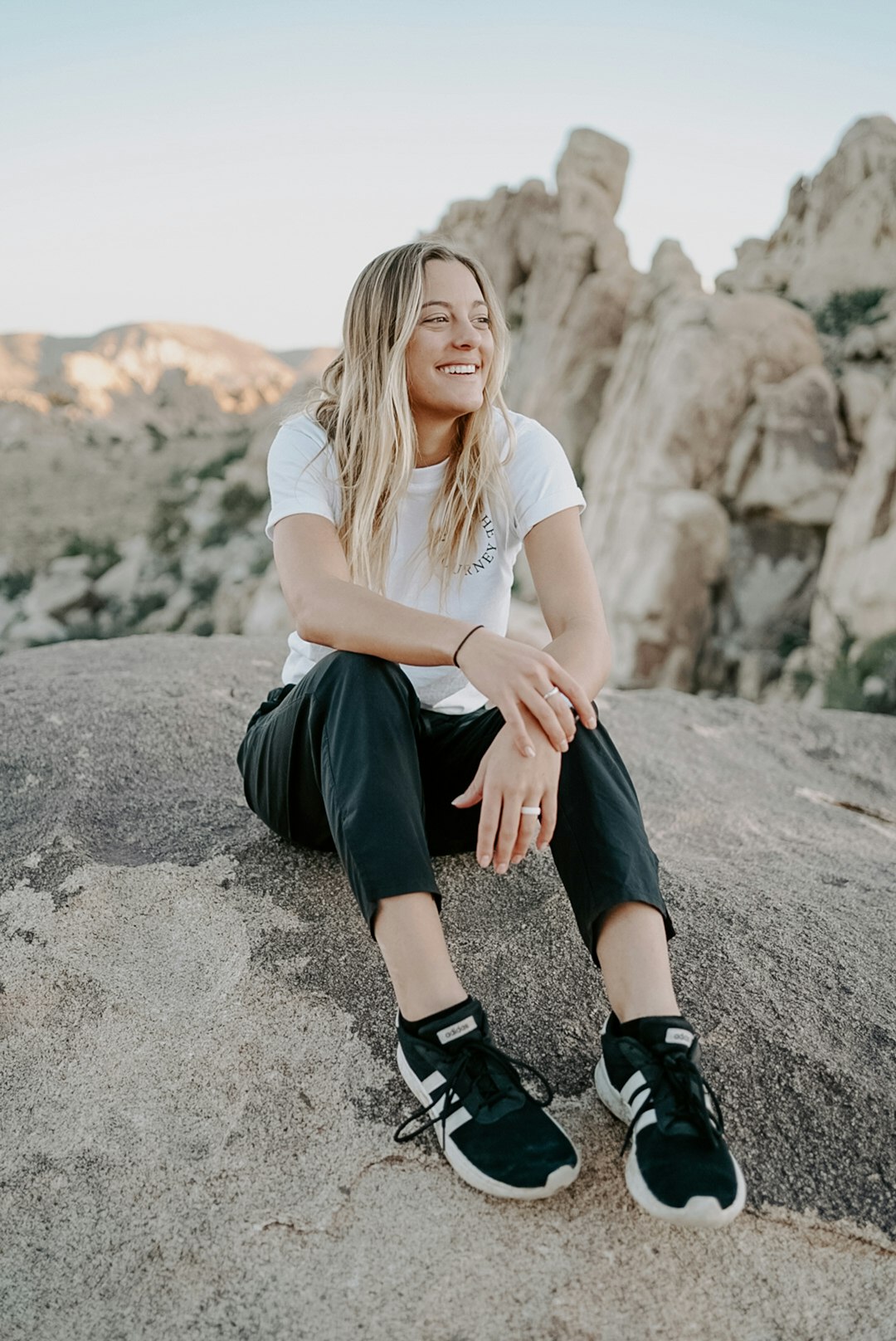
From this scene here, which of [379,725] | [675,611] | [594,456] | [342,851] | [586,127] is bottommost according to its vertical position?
[675,611]

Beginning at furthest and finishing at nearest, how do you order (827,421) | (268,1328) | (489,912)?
(827,421) < (489,912) < (268,1328)

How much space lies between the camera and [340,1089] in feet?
5.63

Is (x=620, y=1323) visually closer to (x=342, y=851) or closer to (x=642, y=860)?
(x=642, y=860)

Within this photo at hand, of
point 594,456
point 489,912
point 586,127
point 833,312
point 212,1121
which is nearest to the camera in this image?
point 212,1121

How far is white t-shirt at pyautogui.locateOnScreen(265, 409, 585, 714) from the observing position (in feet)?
7.09

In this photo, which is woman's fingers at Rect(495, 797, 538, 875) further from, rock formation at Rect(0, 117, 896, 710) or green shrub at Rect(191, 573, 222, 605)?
green shrub at Rect(191, 573, 222, 605)

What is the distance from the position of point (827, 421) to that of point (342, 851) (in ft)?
35.2

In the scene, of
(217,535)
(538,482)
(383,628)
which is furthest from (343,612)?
(217,535)

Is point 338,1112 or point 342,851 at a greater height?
point 342,851

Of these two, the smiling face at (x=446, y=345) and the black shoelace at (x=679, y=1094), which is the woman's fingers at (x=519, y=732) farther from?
the smiling face at (x=446, y=345)

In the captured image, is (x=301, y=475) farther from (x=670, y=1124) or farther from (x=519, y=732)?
(x=670, y=1124)

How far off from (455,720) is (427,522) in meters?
0.46

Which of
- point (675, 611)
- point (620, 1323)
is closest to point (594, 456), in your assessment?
point (675, 611)

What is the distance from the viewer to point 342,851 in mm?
1684
